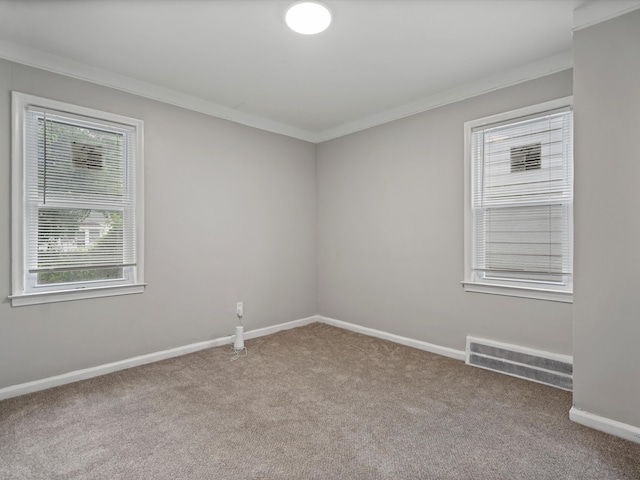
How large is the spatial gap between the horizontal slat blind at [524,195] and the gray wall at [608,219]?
2.04ft

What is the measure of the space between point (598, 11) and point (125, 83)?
3500 mm

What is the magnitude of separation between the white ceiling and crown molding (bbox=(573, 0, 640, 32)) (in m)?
0.07

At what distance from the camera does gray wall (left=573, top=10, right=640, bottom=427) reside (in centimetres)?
202

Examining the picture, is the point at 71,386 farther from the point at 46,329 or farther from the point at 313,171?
the point at 313,171

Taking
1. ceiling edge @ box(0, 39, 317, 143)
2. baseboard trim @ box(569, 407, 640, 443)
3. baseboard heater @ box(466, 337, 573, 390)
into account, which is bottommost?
baseboard trim @ box(569, 407, 640, 443)

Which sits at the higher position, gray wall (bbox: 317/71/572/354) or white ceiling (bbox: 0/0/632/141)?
white ceiling (bbox: 0/0/632/141)

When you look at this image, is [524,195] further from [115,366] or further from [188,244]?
[115,366]

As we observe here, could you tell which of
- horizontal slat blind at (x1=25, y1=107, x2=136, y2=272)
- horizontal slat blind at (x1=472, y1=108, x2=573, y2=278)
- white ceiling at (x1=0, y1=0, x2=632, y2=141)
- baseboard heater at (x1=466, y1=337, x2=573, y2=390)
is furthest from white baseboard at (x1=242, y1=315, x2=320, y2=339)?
white ceiling at (x1=0, y1=0, x2=632, y2=141)

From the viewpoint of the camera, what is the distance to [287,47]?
8.50 feet

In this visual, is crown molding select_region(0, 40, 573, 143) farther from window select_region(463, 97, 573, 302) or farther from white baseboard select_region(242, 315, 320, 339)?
white baseboard select_region(242, 315, 320, 339)

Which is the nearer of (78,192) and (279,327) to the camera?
(78,192)

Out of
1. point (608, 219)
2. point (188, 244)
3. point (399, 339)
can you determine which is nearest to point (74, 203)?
point (188, 244)

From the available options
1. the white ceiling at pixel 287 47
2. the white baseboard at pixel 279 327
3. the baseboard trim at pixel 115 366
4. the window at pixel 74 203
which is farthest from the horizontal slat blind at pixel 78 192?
the white baseboard at pixel 279 327

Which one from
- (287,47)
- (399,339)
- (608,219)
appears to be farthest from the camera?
(399,339)
